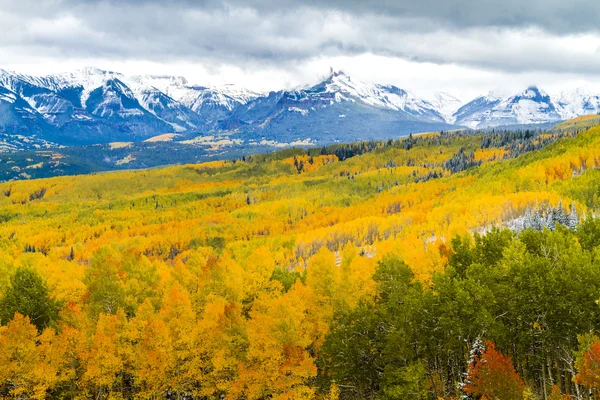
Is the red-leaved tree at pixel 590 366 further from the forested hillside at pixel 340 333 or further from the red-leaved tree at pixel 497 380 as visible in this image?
the red-leaved tree at pixel 497 380

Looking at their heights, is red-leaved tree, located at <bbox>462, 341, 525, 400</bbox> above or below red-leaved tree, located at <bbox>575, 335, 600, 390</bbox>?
below

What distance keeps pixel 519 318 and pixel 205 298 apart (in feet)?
121

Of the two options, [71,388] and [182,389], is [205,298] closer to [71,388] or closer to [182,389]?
[182,389]

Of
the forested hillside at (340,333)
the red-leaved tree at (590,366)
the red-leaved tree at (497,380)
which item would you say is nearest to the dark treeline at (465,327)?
the forested hillside at (340,333)

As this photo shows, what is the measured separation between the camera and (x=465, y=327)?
133 feet

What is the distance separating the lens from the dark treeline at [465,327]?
39.2m

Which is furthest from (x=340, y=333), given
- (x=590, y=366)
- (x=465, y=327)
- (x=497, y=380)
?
(x=590, y=366)

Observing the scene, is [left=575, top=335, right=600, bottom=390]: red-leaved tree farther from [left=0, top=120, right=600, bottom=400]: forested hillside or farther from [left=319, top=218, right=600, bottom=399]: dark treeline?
[left=319, top=218, right=600, bottom=399]: dark treeline

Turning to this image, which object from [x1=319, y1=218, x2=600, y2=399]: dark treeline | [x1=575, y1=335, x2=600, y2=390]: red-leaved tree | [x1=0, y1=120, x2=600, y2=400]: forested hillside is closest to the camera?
[x1=575, y1=335, x2=600, y2=390]: red-leaved tree

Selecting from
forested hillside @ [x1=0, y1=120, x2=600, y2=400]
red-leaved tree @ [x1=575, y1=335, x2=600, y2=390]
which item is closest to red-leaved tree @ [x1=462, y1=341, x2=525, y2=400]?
forested hillside @ [x1=0, y1=120, x2=600, y2=400]

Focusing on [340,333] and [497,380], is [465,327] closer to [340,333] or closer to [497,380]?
[497,380]

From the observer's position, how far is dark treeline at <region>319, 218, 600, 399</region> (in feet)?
129

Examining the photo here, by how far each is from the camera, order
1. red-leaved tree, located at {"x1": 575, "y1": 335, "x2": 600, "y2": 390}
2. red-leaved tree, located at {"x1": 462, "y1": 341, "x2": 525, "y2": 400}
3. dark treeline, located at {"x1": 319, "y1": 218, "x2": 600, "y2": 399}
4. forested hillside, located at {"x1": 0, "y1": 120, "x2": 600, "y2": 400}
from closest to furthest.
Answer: red-leaved tree, located at {"x1": 575, "y1": 335, "x2": 600, "y2": 390}, red-leaved tree, located at {"x1": 462, "y1": 341, "x2": 525, "y2": 400}, dark treeline, located at {"x1": 319, "y1": 218, "x2": 600, "y2": 399}, forested hillside, located at {"x1": 0, "y1": 120, "x2": 600, "y2": 400}

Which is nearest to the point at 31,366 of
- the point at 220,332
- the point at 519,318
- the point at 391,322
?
the point at 220,332
